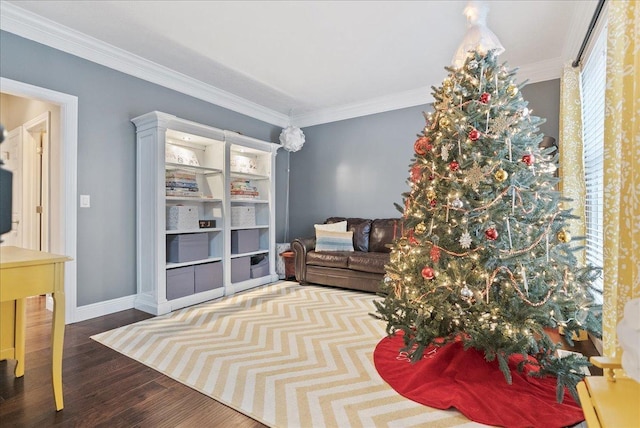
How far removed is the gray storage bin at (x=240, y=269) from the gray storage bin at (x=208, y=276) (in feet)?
0.69

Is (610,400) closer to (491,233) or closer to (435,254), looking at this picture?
(491,233)

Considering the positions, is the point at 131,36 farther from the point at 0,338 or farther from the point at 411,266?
the point at 411,266

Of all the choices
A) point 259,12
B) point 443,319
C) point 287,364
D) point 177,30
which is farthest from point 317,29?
point 287,364

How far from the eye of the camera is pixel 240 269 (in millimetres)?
3947

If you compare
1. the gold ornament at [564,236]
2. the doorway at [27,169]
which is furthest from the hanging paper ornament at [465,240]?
the doorway at [27,169]

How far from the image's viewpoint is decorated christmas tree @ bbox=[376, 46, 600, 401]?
1.68 meters

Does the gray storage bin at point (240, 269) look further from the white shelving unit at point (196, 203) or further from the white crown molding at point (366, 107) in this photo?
the white crown molding at point (366, 107)

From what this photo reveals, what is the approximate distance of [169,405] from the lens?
160 cm

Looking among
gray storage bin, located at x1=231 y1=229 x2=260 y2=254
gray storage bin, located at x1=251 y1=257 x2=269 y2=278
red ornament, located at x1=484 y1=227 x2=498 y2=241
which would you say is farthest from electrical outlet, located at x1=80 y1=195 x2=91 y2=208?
red ornament, located at x1=484 y1=227 x2=498 y2=241

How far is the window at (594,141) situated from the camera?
2.35m

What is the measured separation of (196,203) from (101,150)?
1158 millimetres

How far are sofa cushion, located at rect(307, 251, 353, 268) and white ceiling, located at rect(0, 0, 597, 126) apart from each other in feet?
6.99

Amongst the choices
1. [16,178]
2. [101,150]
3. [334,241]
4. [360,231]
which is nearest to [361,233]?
[360,231]

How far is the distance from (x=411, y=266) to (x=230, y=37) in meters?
2.52
